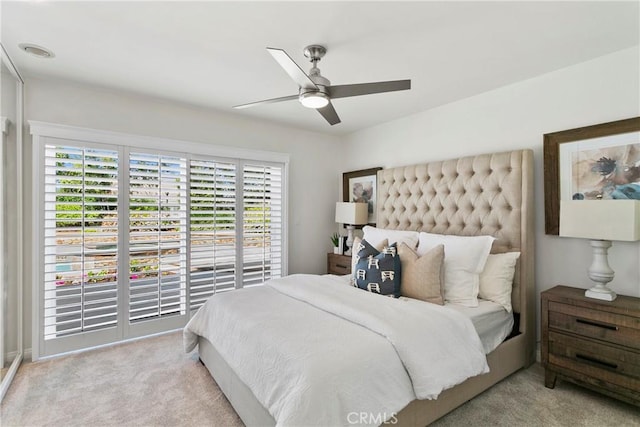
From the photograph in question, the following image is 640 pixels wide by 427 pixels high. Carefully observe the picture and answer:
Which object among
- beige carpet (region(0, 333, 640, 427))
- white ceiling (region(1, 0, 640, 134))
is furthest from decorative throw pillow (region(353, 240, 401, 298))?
white ceiling (region(1, 0, 640, 134))

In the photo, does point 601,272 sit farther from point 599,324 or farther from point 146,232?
point 146,232

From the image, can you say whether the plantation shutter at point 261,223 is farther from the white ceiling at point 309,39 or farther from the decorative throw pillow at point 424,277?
the decorative throw pillow at point 424,277

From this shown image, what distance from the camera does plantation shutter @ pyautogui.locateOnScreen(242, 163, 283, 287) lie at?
12.6 feet

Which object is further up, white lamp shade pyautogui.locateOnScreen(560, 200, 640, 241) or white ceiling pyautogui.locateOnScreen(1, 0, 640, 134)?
white ceiling pyautogui.locateOnScreen(1, 0, 640, 134)

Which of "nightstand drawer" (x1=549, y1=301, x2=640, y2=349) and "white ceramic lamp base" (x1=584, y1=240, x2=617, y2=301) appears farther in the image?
"white ceramic lamp base" (x1=584, y1=240, x2=617, y2=301)

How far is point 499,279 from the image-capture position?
2.48 meters

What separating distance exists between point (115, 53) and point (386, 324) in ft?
8.85

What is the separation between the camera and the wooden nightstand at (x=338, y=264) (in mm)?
3961

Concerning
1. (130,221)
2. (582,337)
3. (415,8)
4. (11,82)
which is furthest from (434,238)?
(11,82)

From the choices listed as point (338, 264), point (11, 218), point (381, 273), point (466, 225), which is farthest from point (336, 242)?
point (11, 218)

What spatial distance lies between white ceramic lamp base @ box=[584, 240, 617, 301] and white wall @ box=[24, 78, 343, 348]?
3.06m

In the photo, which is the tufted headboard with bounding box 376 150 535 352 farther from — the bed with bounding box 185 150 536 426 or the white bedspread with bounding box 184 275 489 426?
the white bedspread with bounding box 184 275 489 426

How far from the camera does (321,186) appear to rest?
4.58m

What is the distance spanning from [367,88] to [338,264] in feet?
8.60
